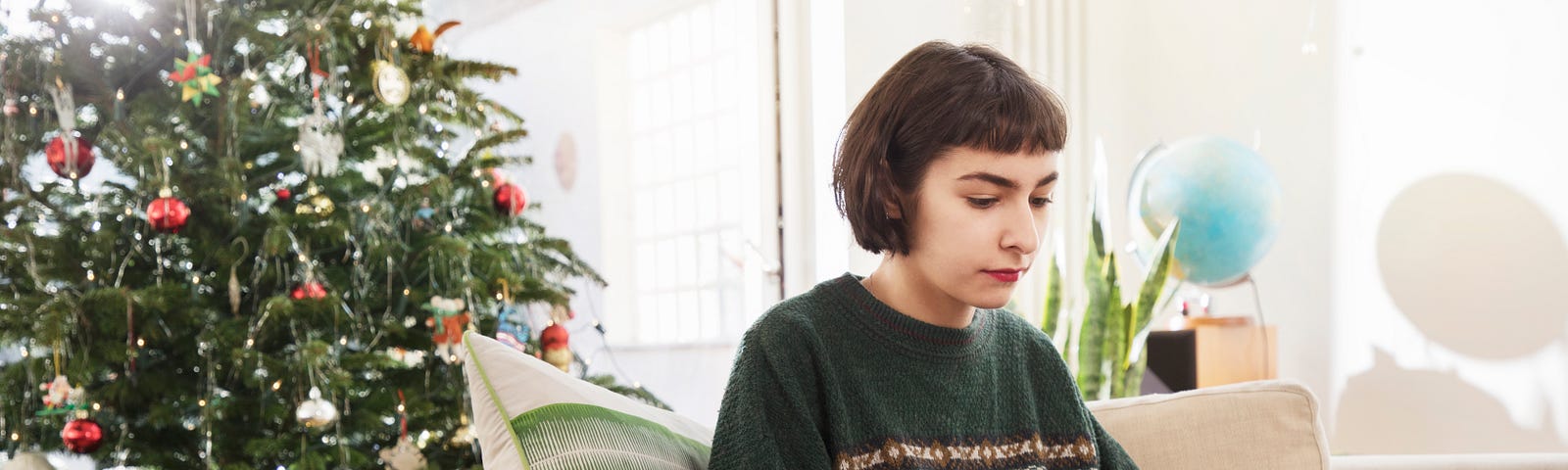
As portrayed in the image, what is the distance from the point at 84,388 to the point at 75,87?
0.53m

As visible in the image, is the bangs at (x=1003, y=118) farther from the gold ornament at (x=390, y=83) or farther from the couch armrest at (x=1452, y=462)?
the gold ornament at (x=390, y=83)

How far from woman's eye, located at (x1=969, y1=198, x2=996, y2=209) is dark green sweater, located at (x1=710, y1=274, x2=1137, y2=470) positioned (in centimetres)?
14

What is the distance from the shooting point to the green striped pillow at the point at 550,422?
3.15 ft

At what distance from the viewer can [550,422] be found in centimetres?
97

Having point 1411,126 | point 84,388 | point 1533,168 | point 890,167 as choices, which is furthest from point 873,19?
point 890,167

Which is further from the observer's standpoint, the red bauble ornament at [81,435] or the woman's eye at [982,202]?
the red bauble ornament at [81,435]

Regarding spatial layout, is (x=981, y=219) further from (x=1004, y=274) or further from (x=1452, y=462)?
(x=1452, y=462)

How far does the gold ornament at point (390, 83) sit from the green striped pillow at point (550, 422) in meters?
1.34

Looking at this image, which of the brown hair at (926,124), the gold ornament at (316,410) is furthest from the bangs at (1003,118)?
the gold ornament at (316,410)

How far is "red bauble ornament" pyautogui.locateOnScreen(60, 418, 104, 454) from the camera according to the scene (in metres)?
1.93

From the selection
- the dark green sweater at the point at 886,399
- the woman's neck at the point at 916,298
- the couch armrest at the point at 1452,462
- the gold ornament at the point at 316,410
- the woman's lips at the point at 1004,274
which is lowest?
the couch armrest at the point at 1452,462

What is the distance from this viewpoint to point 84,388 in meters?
1.99

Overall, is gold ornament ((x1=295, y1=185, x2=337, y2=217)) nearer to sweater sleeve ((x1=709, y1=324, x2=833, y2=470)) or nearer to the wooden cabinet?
sweater sleeve ((x1=709, y1=324, x2=833, y2=470))

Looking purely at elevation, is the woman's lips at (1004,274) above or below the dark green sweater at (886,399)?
above
